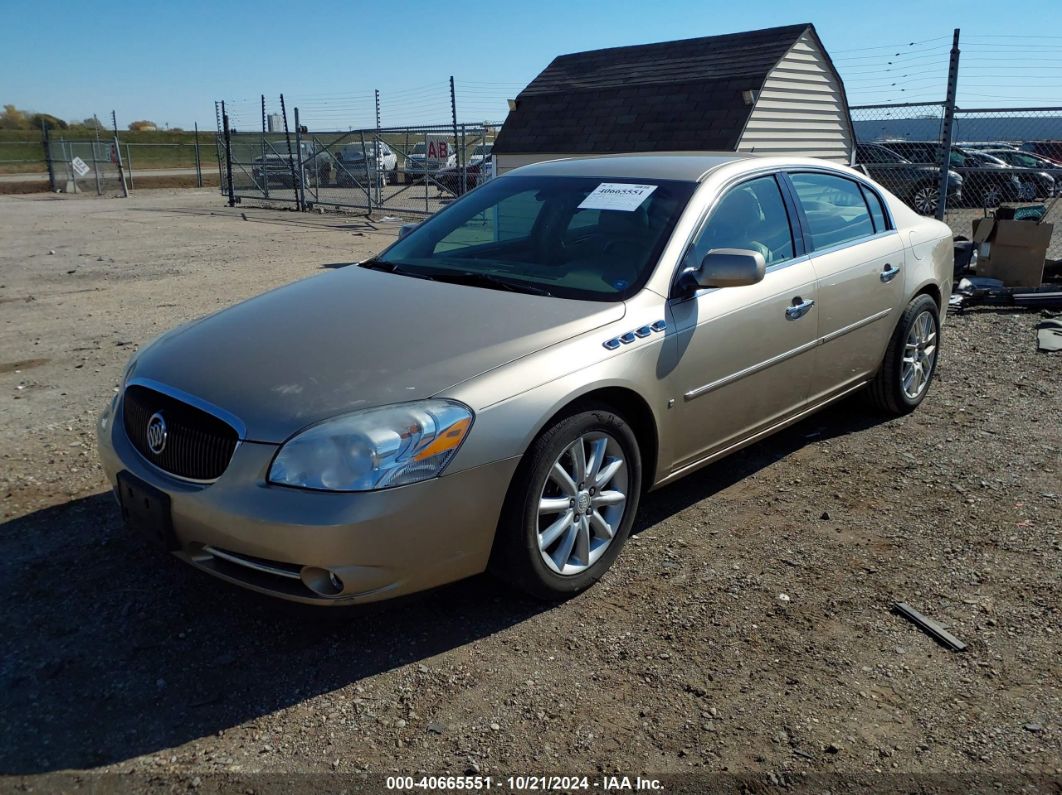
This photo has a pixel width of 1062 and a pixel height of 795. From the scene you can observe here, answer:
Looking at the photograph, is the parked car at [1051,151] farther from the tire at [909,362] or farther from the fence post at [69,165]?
the fence post at [69,165]

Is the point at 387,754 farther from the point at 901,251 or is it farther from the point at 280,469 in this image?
the point at 901,251

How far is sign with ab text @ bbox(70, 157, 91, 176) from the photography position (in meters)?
30.2

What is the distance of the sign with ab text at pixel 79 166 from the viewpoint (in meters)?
30.2

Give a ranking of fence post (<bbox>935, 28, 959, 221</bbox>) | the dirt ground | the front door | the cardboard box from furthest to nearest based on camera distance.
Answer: fence post (<bbox>935, 28, 959, 221</bbox>)
the cardboard box
the front door
the dirt ground

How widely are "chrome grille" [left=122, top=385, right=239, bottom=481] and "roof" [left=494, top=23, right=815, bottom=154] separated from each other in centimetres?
1411

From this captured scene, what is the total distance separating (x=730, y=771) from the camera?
8.23ft

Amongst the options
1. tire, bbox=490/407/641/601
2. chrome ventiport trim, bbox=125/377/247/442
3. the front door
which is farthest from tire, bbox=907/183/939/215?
chrome ventiport trim, bbox=125/377/247/442

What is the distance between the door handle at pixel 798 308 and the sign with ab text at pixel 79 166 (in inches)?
1249

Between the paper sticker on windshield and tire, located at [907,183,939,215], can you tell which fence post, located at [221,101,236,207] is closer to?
tire, located at [907,183,939,215]

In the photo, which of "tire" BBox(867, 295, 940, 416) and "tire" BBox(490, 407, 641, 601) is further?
"tire" BBox(867, 295, 940, 416)

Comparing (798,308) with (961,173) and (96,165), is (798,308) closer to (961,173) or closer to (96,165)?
(961,173)

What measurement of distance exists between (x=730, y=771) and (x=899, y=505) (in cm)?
219

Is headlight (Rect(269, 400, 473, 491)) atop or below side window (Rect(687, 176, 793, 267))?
below

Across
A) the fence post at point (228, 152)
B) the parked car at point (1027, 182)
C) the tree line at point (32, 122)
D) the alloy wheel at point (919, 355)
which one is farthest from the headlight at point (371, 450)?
the tree line at point (32, 122)
